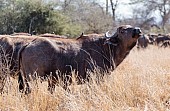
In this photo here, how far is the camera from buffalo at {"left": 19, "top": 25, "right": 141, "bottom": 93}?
636cm

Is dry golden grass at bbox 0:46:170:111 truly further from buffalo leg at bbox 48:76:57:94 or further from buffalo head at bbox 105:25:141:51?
buffalo head at bbox 105:25:141:51

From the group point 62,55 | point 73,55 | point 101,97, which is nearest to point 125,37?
point 73,55

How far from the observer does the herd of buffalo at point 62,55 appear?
6.36 meters

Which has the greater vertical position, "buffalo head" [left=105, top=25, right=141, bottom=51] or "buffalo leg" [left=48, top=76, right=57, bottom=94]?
"buffalo head" [left=105, top=25, right=141, bottom=51]

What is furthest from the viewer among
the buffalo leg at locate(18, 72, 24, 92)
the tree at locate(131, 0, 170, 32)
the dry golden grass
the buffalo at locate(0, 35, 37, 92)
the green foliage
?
the tree at locate(131, 0, 170, 32)

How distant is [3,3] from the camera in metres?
20.9

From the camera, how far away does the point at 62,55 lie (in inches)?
260

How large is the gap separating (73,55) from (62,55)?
259mm

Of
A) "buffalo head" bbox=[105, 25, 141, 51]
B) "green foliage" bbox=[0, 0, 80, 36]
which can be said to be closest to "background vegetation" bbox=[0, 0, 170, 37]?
"green foliage" bbox=[0, 0, 80, 36]

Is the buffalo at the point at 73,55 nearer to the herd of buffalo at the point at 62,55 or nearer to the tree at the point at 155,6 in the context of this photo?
the herd of buffalo at the point at 62,55

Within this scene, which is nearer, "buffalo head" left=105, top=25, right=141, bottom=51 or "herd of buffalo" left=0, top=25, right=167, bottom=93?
"herd of buffalo" left=0, top=25, right=167, bottom=93

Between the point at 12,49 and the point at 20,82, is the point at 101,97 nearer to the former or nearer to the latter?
the point at 20,82

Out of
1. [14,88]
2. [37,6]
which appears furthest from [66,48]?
[37,6]

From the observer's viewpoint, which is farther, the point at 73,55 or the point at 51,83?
the point at 73,55
